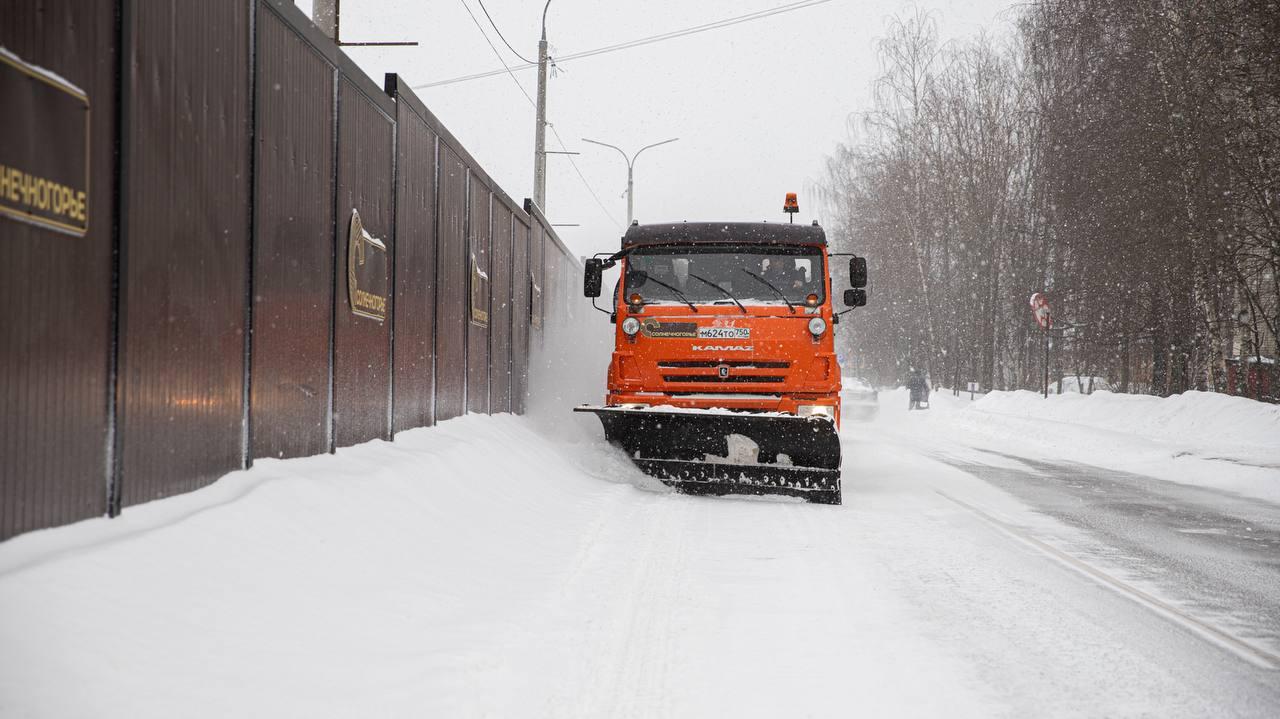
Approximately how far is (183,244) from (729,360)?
6.27 meters

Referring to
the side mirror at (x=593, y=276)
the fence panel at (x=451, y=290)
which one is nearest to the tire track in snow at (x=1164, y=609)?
the side mirror at (x=593, y=276)

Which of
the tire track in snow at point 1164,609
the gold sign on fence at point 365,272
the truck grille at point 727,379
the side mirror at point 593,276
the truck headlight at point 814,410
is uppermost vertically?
the side mirror at point 593,276

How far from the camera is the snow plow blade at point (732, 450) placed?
9641 millimetres

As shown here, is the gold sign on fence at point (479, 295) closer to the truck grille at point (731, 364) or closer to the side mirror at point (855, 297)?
the truck grille at point (731, 364)

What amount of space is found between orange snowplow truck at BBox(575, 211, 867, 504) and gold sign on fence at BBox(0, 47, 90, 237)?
6.62 m

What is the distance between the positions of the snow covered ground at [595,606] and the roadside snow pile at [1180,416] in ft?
23.7

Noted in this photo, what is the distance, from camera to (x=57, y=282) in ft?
12.1

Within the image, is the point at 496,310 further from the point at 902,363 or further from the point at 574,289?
the point at 902,363

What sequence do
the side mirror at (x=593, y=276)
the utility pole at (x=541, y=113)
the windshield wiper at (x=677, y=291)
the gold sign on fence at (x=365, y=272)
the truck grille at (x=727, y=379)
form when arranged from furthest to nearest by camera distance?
the utility pole at (x=541, y=113), the side mirror at (x=593, y=276), the windshield wiper at (x=677, y=291), the truck grille at (x=727, y=379), the gold sign on fence at (x=365, y=272)

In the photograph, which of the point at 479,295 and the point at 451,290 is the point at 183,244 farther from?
the point at 479,295

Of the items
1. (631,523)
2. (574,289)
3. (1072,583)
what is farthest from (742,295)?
(574,289)

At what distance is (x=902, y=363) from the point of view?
180 ft

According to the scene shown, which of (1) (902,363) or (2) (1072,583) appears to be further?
(1) (902,363)

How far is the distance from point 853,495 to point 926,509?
116 cm
